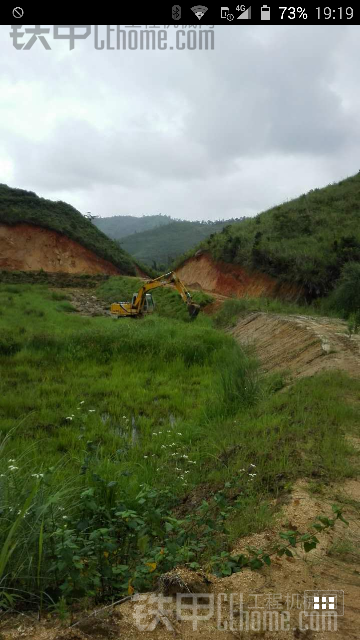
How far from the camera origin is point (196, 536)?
129 inches

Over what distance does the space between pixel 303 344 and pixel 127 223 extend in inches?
6491

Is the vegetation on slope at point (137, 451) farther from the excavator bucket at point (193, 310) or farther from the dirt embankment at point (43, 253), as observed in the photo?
the dirt embankment at point (43, 253)

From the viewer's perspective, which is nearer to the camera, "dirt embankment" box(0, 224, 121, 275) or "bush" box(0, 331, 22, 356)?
"bush" box(0, 331, 22, 356)

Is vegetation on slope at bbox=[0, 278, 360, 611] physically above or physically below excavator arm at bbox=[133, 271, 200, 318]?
below

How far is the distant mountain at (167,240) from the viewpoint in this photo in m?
82.7

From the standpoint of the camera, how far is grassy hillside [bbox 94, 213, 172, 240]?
154m

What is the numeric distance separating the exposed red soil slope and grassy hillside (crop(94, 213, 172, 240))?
125269 millimetres

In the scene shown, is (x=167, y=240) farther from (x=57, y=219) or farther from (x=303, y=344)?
(x=303, y=344)

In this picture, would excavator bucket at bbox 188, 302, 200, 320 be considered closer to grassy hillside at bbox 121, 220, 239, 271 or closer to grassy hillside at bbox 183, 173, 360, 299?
grassy hillside at bbox 183, 173, 360, 299

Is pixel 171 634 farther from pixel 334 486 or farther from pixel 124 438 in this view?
pixel 124 438

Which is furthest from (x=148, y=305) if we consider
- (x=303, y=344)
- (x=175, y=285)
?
(x=303, y=344)

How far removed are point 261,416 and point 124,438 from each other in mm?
1842

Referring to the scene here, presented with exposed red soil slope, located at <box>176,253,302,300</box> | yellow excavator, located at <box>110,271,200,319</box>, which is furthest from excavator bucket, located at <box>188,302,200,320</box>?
exposed red soil slope, located at <box>176,253,302,300</box>

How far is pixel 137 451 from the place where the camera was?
575 centimetres
